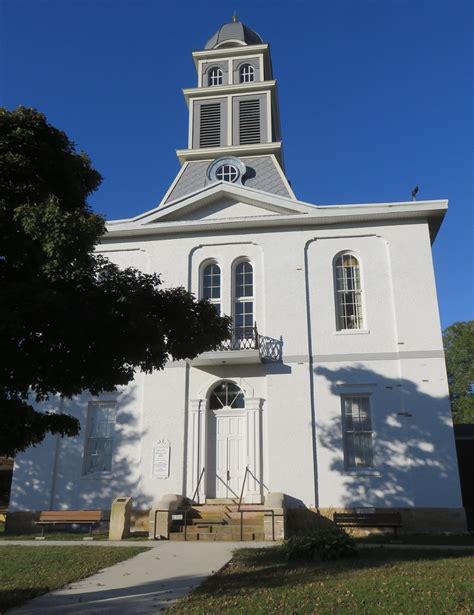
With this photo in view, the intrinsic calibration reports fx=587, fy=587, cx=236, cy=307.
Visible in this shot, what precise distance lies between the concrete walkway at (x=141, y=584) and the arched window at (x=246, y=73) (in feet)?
63.5

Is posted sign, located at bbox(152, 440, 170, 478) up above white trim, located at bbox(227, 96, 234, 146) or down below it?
below

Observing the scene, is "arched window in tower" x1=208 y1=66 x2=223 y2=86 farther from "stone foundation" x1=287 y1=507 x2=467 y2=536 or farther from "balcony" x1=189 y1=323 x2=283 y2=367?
"stone foundation" x1=287 y1=507 x2=467 y2=536

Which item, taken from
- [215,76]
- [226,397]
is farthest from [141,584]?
[215,76]

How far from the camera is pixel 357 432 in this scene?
16.7 meters

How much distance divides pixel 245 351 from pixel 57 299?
974 centimetres

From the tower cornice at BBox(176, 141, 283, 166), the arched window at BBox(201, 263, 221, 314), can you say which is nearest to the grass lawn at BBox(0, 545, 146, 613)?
the arched window at BBox(201, 263, 221, 314)

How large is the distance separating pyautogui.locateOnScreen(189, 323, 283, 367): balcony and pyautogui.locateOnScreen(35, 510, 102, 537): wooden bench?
199 inches

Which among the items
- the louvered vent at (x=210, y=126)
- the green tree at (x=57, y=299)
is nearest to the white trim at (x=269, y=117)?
the louvered vent at (x=210, y=126)

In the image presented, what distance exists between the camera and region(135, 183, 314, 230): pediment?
19.2 meters

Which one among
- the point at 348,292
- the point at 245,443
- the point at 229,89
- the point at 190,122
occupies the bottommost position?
the point at 245,443

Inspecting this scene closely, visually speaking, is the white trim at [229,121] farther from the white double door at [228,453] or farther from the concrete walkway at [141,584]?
the concrete walkway at [141,584]

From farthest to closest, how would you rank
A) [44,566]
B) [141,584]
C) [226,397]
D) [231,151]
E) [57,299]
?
[231,151]
[226,397]
[44,566]
[141,584]
[57,299]

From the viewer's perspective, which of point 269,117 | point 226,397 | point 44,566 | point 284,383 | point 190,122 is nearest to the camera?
point 44,566

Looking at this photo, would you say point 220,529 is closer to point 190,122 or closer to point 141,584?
point 141,584
